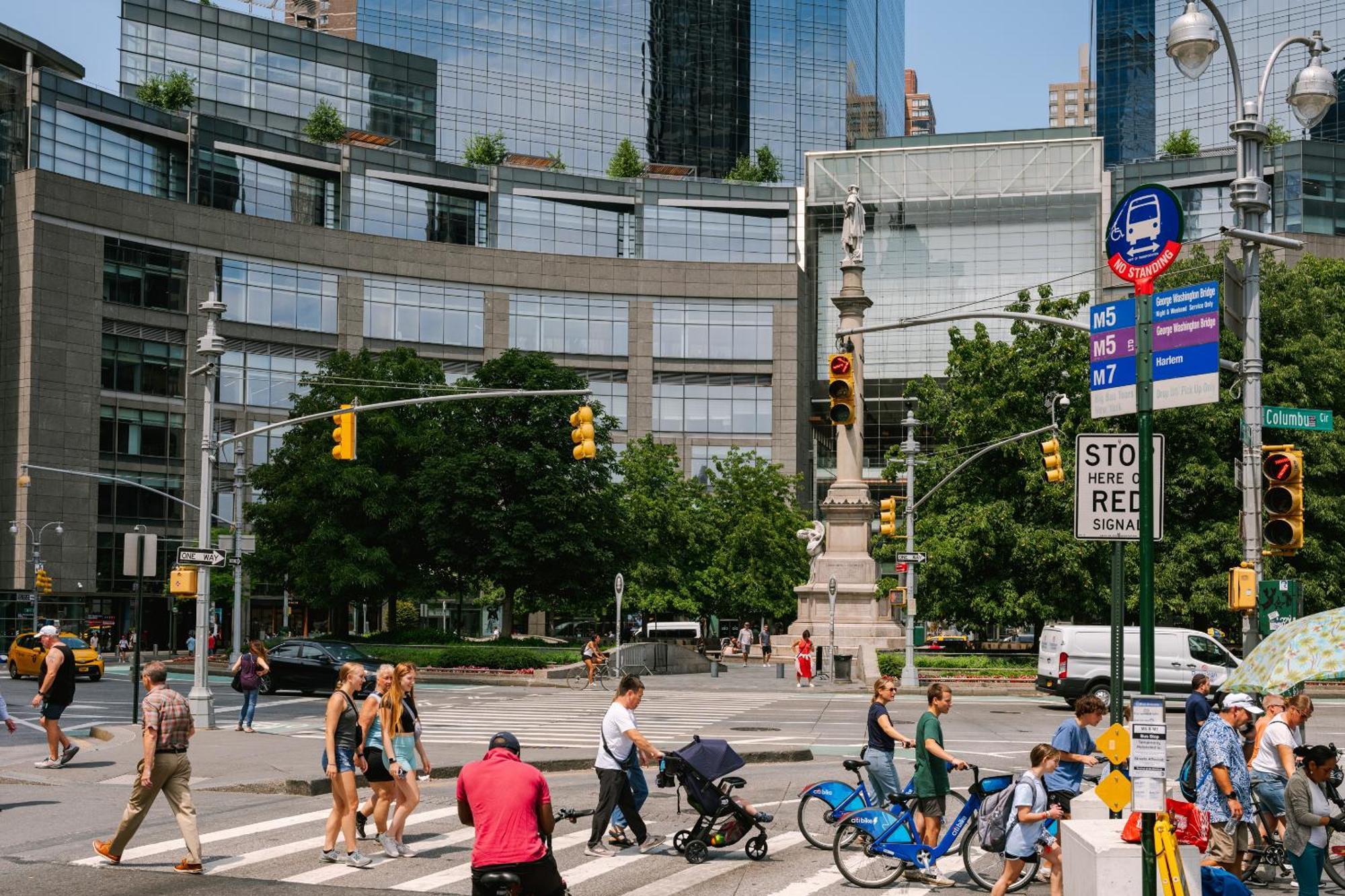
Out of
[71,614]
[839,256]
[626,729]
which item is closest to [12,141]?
[71,614]

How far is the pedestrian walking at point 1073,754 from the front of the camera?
484 inches

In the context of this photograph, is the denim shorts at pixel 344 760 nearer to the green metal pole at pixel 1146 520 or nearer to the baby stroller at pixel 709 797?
the baby stroller at pixel 709 797

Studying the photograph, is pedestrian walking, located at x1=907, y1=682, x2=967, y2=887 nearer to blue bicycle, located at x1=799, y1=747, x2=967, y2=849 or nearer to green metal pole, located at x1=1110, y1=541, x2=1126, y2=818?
blue bicycle, located at x1=799, y1=747, x2=967, y2=849

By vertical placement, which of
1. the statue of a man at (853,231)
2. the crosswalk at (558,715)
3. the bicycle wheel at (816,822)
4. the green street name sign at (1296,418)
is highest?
the statue of a man at (853,231)

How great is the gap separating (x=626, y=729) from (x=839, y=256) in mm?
88077

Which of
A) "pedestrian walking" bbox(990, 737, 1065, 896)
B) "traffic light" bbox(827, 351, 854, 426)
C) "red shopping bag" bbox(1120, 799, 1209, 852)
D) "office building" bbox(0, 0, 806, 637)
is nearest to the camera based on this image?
"red shopping bag" bbox(1120, 799, 1209, 852)

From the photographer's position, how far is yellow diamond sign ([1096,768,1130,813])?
9531 mm

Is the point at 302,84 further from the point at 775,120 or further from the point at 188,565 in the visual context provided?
the point at 188,565

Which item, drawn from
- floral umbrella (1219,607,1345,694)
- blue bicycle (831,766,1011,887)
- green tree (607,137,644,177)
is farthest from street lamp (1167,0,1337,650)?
green tree (607,137,644,177)

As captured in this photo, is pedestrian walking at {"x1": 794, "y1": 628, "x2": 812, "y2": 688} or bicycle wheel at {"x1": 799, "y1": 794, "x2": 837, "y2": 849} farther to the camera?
pedestrian walking at {"x1": 794, "y1": 628, "x2": 812, "y2": 688}

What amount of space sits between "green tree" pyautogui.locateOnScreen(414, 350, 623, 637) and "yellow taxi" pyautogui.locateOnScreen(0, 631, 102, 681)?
13.6 metres

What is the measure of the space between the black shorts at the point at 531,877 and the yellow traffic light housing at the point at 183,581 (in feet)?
64.9

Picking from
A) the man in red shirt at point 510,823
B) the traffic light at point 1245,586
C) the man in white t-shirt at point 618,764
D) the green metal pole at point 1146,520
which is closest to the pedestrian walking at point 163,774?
the man in white t-shirt at point 618,764

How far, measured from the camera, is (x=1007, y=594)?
45312 mm
